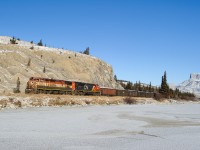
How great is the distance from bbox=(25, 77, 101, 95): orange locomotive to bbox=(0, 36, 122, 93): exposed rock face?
28.4ft

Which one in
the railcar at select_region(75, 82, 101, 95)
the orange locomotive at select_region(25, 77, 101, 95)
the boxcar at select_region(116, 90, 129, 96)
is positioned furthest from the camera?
the boxcar at select_region(116, 90, 129, 96)

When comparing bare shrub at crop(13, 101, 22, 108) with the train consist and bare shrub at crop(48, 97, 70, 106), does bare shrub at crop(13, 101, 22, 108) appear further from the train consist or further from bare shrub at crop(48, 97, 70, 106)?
the train consist

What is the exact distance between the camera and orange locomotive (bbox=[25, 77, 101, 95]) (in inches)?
2285

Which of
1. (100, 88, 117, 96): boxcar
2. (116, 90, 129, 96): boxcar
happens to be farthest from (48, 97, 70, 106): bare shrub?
(116, 90, 129, 96): boxcar

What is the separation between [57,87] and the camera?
207 feet

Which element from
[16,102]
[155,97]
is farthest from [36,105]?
[155,97]

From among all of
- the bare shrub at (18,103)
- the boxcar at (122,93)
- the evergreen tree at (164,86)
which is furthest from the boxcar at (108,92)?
the evergreen tree at (164,86)

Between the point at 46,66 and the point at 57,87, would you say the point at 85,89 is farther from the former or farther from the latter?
the point at 46,66

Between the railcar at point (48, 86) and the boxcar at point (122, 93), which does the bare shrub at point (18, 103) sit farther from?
the boxcar at point (122, 93)

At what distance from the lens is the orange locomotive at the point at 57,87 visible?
58.0 m

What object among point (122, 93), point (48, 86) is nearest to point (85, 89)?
point (48, 86)

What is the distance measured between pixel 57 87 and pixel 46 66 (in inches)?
1324

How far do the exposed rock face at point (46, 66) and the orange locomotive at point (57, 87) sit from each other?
867cm

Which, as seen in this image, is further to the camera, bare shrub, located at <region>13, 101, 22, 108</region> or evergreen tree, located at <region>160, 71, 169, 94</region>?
evergreen tree, located at <region>160, 71, 169, 94</region>
